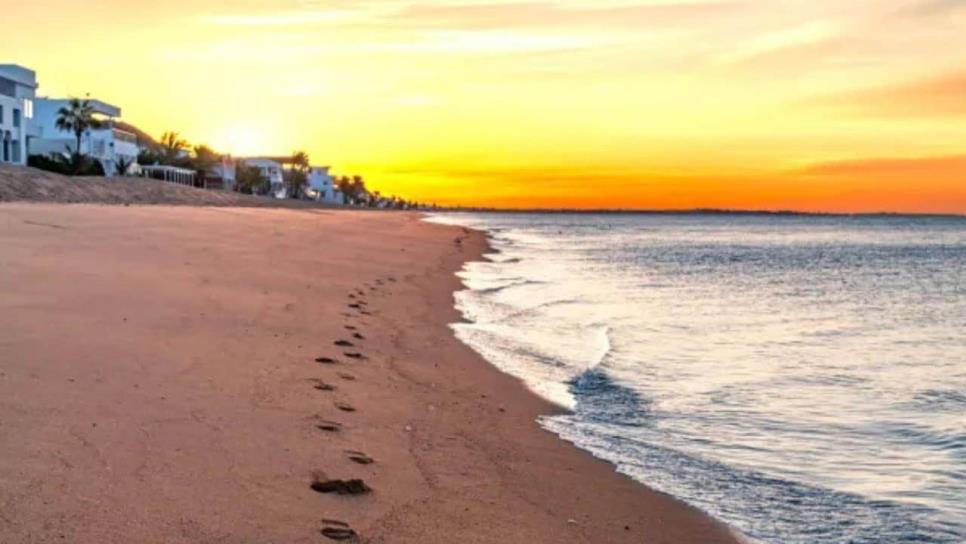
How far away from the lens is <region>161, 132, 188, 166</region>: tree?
307ft

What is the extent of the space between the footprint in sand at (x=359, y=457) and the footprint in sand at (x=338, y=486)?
450 mm

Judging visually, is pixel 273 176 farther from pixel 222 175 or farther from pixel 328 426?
pixel 328 426

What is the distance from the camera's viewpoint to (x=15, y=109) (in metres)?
60.8

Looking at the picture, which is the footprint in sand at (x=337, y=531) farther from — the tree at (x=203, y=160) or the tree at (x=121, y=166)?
the tree at (x=203, y=160)

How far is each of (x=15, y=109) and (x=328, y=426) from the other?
62.4m

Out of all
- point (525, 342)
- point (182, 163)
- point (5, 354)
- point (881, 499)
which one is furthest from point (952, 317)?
point (182, 163)

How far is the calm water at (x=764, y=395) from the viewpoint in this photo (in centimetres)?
603

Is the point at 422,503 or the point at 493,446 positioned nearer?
the point at 422,503

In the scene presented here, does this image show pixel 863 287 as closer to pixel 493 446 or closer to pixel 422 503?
pixel 493 446

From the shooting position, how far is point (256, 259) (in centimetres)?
1730

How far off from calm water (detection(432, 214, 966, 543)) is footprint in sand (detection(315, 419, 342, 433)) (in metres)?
1.88

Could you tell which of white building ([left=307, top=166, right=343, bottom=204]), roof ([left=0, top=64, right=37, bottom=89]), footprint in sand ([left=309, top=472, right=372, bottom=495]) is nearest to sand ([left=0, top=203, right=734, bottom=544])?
footprint in sand ([left=309, top=472, right=372, bottom=495])

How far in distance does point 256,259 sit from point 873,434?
11.9 m

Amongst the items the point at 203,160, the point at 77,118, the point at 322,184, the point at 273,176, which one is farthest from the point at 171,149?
the point at 322,184
